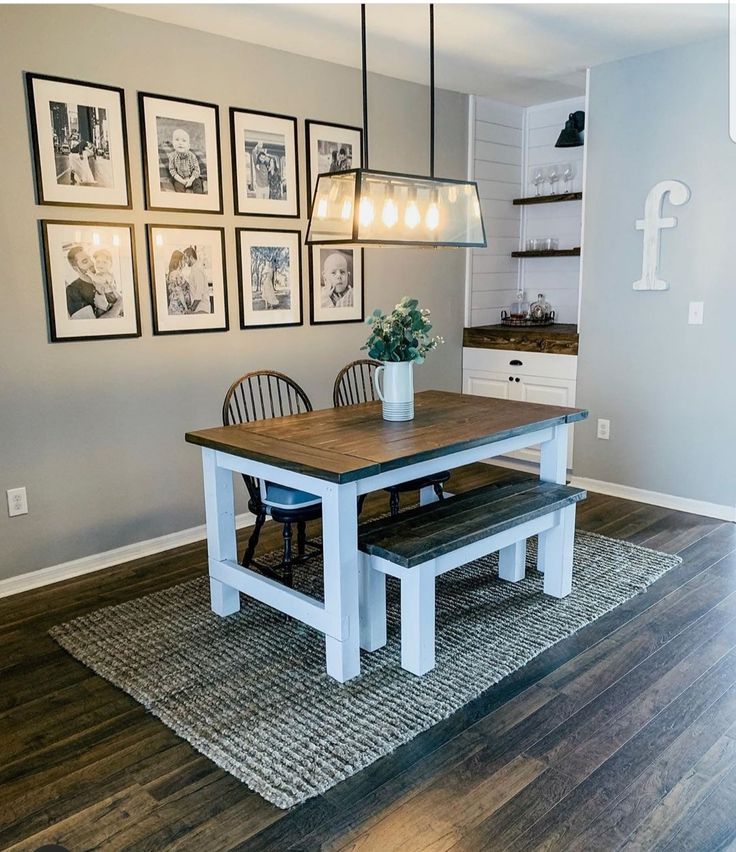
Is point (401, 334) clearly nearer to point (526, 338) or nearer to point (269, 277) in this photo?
point (269, 277)

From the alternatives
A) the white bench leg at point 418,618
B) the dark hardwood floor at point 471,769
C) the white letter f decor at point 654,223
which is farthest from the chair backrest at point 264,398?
the white letter f decor at point 654,223

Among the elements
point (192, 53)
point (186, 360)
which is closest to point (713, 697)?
point (186, 360)

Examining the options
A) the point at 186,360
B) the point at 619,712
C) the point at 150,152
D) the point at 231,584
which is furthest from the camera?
the point at 186,360

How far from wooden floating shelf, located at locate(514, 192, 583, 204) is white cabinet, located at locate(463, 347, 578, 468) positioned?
1.05 meters

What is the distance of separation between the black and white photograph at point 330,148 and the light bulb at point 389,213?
1426 millimetres

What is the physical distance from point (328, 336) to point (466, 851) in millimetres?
3010

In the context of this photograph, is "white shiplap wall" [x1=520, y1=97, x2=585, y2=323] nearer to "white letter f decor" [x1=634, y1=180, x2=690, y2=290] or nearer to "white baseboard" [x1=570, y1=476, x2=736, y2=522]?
"white letter f decor" [x1=634, y1=180, x2=690, y2=290]

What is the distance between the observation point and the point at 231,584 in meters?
2.81

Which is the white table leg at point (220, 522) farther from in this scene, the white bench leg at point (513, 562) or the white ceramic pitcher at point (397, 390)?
the white bench leg at point (513, 562)

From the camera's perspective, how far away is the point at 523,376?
4852mm

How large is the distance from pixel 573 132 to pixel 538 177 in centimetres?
50

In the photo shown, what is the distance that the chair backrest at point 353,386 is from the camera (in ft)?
11.8

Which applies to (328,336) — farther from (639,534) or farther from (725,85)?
(725,85)

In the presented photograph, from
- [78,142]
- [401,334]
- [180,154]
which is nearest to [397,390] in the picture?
[401,334]
